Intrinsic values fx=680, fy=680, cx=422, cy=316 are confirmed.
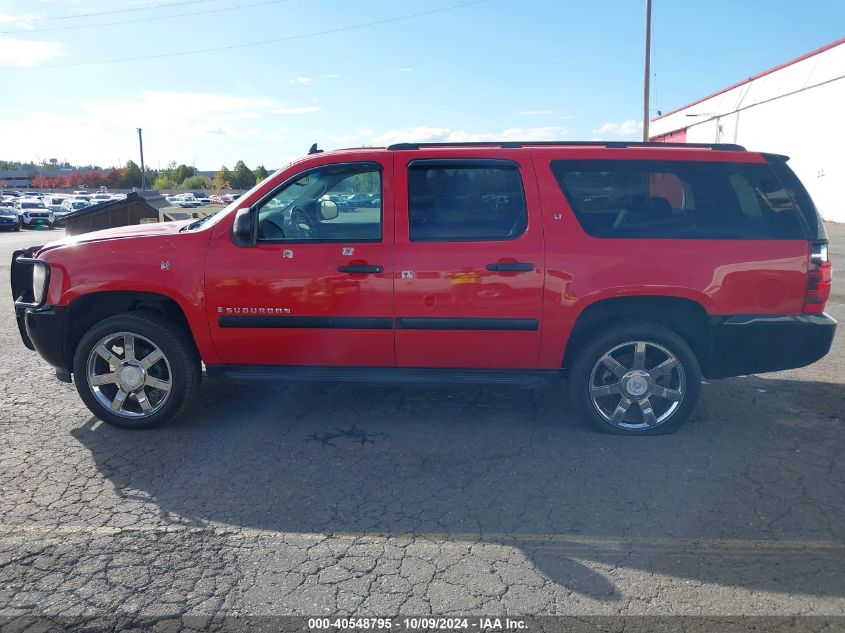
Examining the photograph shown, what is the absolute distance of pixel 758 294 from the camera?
4.44 meters

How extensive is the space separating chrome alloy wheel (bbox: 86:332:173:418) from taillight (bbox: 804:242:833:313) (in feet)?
14.1

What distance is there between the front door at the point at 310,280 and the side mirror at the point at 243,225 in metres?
0.09

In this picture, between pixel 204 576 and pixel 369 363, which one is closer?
pixel 204 576

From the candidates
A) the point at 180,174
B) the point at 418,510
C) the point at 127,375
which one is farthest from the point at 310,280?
the point at 180,174

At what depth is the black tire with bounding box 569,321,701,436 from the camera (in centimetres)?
452

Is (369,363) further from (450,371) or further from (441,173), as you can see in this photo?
(441,173)

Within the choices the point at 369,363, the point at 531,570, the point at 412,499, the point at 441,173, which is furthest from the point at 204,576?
the point at 441,173

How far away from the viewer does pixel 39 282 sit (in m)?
4.72

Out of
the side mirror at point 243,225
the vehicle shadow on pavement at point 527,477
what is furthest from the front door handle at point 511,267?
the side mirror at point 243,225

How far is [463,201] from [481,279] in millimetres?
551

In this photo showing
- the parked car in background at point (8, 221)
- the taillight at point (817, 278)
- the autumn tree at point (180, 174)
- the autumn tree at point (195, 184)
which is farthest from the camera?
the autumn tree at point (180, 174)

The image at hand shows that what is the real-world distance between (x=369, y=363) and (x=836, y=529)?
9.34ft

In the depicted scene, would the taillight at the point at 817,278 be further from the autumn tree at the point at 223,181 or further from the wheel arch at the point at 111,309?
the autumn tree at the point at 223,181

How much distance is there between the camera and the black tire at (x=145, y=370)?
4641 mm
